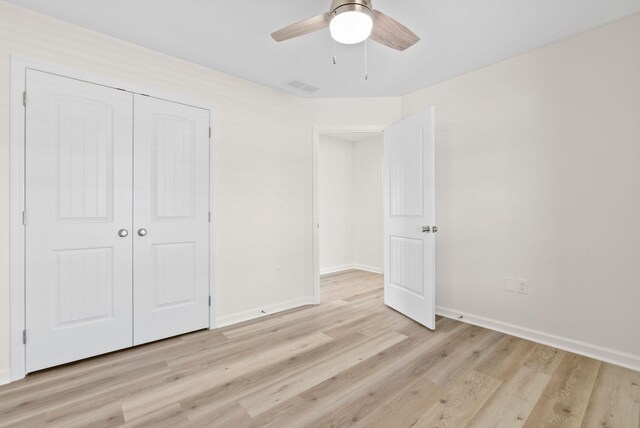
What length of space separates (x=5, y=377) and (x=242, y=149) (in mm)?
2442

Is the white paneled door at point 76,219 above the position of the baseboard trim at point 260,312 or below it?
above

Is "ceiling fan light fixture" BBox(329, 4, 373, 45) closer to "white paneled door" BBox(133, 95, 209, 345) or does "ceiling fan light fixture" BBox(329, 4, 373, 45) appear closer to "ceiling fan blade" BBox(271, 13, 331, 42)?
"ceiling fan blade" BBox(271, 13, 331, 42)

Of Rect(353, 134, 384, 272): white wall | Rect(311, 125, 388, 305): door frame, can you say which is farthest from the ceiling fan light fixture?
Rect(353, 134, 384, 272): white wall

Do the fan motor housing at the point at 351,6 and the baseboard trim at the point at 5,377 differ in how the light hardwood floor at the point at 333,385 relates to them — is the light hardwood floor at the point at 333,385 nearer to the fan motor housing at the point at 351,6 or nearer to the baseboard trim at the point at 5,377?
the baseboard trim at the point at 5,377

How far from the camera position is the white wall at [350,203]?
5.56 m

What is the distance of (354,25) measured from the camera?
5.13 feet

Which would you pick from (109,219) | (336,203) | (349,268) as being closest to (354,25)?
(109,219)

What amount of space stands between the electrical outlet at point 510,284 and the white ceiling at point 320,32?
80.4 inches

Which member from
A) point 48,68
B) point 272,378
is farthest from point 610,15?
point 48,68

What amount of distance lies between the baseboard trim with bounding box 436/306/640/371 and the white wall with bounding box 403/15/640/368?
0.04 feet

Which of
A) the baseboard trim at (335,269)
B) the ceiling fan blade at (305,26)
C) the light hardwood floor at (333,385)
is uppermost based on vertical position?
the ceiling fan blade at (305,26)

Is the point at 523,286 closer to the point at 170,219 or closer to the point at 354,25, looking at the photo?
the point at 354,25

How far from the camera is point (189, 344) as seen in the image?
8.38 ft

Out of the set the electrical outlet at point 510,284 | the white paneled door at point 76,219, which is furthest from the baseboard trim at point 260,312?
the electrical outlet at point 510,284
